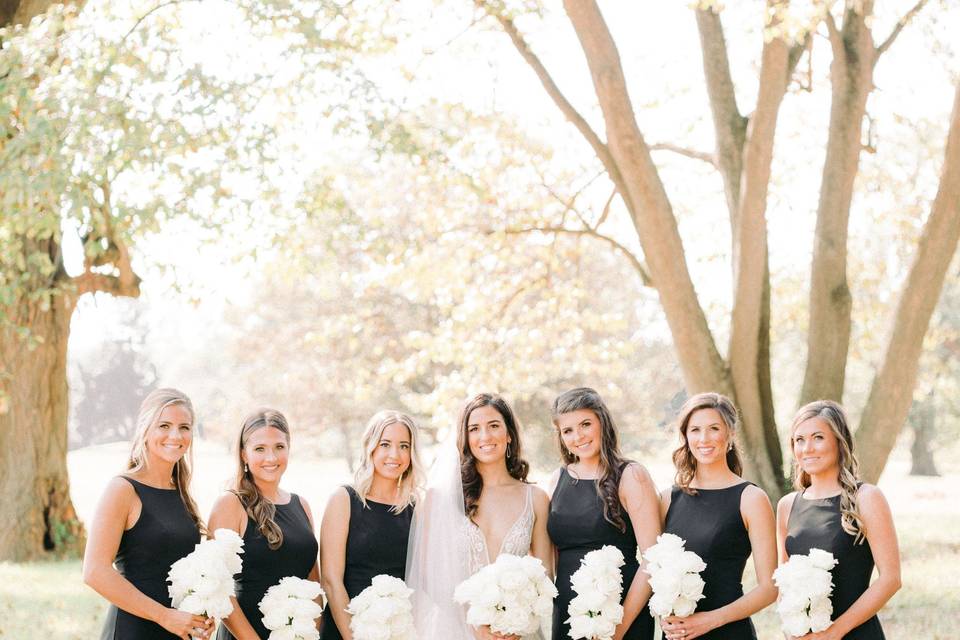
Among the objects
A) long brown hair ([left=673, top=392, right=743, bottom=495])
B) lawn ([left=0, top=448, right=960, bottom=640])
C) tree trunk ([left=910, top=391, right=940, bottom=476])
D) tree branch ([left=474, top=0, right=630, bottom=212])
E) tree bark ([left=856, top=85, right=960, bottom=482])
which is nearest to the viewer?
long brown hair ([left=673, top=392, right=743, bottom=495])

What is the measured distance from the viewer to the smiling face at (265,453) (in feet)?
18.6

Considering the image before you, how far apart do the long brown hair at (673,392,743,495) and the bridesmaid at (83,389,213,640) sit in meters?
2.46

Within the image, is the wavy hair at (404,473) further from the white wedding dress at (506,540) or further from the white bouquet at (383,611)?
the white bouquet at (383,611)

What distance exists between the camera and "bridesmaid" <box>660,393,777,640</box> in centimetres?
538

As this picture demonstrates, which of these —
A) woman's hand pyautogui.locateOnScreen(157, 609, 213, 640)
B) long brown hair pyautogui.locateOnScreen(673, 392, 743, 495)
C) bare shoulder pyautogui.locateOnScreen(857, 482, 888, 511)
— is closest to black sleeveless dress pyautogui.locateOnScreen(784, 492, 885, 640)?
bare shoulder pyautogui.locateOnScreen(857, 482, 888, 511)

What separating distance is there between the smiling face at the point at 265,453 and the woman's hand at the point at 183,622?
0.84m

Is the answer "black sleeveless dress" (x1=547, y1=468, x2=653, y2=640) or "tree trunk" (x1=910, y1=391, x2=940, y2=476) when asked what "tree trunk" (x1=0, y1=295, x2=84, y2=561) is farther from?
"tree trunk" (x1=910, y1=391, x2=940, y2=476)

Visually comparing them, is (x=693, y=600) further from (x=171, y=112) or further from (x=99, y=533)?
(x=171, y=112)

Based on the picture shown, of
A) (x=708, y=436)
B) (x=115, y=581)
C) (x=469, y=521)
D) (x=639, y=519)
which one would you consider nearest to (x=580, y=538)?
(x=639, y=519)

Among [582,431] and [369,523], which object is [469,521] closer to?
[369,523]

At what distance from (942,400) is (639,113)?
29681 mm

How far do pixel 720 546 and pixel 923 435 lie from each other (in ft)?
138

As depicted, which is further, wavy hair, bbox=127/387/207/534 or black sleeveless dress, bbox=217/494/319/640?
black sleeveless dress, bbox=217/494/319/640

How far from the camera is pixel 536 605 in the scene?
5.30 metres
